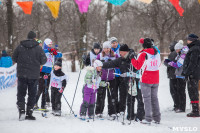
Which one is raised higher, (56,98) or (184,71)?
(184,71)

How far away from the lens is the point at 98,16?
28516 millimetres

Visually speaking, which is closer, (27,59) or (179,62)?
(27,59)

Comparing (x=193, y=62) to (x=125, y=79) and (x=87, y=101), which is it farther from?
(x=87, y=101)

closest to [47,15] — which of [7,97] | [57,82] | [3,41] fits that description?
[3,41]

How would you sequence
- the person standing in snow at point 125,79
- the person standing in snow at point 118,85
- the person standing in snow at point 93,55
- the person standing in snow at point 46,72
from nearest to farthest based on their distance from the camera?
the person standing in snow at point 125,79 → the person standing in snow at point 118,85 → the person standing in snow at point 93,55 → the person standing in snow at point 46,72

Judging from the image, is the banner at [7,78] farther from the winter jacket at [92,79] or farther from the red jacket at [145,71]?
the red jacket at [145,71]

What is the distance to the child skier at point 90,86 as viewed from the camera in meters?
5.00

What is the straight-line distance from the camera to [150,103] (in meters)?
4.52

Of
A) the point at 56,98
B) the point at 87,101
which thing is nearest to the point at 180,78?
the point at 87,101

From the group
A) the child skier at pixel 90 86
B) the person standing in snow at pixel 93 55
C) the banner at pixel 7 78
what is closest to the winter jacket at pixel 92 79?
the child skier at pixel 90 86

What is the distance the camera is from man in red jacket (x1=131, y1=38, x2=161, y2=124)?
4.43 metres

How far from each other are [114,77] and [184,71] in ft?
5.82

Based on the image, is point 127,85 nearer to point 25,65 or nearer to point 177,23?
point 25,65

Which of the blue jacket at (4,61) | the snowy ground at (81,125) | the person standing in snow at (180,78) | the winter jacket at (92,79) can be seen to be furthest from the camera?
the blue jacket at (4,61)
